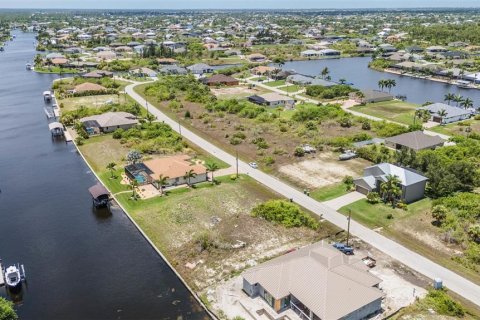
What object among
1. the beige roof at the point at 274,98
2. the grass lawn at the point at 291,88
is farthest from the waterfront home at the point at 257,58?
the beige roof at the point at 274,98

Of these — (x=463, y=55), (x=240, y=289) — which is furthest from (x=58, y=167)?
(x=463, y=55)

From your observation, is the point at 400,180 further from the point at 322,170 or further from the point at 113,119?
the point at 113,119

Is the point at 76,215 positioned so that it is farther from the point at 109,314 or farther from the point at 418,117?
the point at 418,117

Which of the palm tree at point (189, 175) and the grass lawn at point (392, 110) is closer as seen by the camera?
the palm tree at point (189, 175)

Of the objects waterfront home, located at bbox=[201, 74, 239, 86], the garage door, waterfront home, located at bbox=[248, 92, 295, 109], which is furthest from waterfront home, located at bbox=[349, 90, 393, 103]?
the garage door

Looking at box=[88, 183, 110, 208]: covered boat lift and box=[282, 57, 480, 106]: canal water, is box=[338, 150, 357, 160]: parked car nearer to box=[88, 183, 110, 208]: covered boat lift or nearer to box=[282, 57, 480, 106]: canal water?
box=[88, 183, 110, 208]: covered boat lift

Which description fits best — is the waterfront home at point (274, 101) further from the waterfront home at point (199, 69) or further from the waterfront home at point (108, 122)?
the waterfront home at point (199, 69)

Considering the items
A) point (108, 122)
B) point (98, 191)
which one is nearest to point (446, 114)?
point (108, 122)
